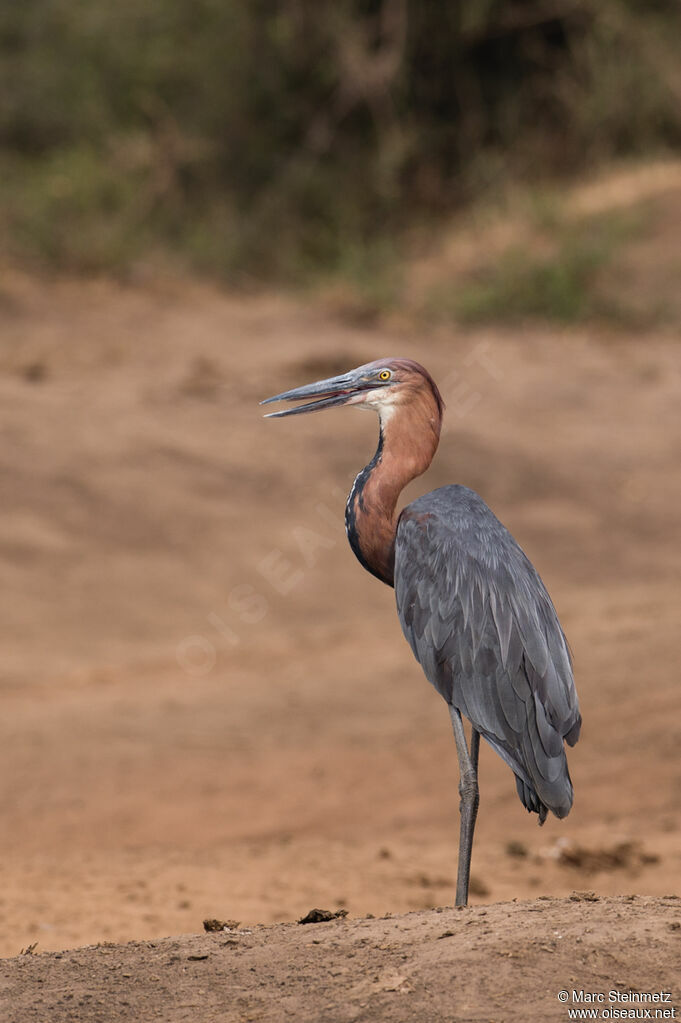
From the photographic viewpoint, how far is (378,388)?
362 centimetres

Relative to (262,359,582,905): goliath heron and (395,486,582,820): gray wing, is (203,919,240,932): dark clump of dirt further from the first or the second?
(395,486,582,820): gray wing

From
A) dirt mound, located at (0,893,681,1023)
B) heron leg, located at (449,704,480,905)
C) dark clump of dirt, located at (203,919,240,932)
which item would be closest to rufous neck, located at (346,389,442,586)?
heron leg, located at (449,704,480,905)

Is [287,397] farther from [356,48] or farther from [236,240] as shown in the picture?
[356,48]

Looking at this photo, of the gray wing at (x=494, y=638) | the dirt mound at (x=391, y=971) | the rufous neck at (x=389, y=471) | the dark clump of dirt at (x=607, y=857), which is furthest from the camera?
the dark clump of dirt at (x=607, y=857)

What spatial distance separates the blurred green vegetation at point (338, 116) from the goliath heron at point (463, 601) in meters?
11.7

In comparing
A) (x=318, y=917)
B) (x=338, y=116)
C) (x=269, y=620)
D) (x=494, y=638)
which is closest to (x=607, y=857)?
(x=318, y=917)

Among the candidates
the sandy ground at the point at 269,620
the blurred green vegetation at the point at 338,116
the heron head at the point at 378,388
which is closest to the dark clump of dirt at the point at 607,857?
the sandy ground at the point at 269,620

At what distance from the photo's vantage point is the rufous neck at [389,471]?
11.7 feet

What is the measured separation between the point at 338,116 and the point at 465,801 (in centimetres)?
1426

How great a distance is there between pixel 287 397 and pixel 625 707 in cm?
447

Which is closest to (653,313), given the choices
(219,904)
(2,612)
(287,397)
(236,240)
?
(236,240)

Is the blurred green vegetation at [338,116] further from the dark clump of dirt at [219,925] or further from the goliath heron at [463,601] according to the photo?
the dark clump of dirt at [219,925]

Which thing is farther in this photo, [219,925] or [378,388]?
A: [219,925]

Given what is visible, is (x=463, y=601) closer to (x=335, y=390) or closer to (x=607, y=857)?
(x=335, y=390)
